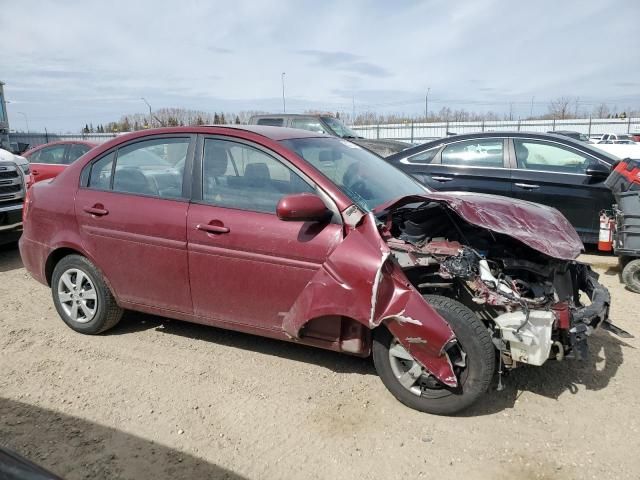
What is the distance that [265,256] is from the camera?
348cm

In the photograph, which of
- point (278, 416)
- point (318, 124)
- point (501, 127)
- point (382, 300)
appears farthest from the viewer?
point (501, 127)

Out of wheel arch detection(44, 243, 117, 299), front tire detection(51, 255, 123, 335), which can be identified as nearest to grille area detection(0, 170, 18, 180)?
wheel arch detection(44, 243, 117, 299)

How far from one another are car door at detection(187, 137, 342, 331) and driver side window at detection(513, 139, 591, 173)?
4.52 meters

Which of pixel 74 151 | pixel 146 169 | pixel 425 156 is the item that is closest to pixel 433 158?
pixel 425 156

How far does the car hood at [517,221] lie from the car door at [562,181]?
3.34m

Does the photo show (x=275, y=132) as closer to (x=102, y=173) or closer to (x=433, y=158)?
(x=102, y=173)

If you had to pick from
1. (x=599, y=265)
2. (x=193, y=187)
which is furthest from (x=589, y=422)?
(x=599, y=265)

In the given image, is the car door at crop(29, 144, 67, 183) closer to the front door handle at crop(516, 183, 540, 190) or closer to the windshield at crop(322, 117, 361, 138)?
the windshield at crop(322, 117, 361, 138)

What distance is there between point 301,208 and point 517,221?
4.45 ft

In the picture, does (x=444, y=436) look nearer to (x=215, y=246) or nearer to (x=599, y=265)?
(x=215, y=246)

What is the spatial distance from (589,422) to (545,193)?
4120 mm

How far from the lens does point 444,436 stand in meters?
3.03

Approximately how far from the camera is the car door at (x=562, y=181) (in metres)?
6.50

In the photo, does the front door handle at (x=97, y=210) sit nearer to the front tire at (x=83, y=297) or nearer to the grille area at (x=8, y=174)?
the front tire at (x=83, y=297)
